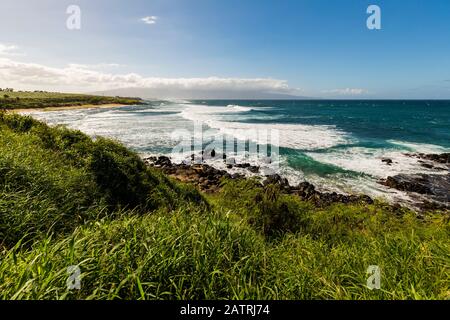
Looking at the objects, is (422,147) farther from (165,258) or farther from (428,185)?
(165,258)

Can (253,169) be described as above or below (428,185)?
above

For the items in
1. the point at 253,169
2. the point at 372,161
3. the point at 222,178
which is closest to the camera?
the point at 222,178

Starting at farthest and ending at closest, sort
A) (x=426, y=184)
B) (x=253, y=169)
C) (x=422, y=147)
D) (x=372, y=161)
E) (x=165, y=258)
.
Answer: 1. (x=422, y=147)
2. (x=372, y=161)
3. (x=253, y=169)
4. (x=426, y=184)
5. (x=165, y=258)

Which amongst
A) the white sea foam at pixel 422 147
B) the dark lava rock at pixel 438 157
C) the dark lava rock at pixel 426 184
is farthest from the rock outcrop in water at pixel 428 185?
the white sea foam at pixel 422 147

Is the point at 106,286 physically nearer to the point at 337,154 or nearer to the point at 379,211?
the point at 379,211

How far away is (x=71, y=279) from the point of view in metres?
2.72

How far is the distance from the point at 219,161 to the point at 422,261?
2149 cm
